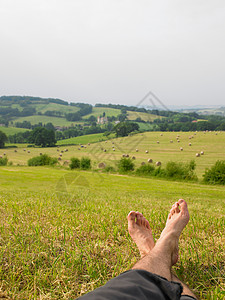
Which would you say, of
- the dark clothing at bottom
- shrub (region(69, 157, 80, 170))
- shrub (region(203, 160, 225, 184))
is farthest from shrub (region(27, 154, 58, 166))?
the dark clothing at bottom

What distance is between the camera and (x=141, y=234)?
7.55ft

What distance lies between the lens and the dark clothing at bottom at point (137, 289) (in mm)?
1114

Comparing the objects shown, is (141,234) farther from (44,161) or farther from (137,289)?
(44,161)

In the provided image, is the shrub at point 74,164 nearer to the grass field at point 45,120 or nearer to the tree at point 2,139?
the tree at point 2,139

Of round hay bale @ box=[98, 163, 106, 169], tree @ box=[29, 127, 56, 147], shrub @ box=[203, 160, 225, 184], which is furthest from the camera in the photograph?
tree @ box=[29, 127, 56, 147]

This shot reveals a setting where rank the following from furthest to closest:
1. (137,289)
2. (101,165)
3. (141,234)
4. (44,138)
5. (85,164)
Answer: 1. (44,138)
2. (85,164)
3. (101,165)
4. (141,234)
5. (137,289)

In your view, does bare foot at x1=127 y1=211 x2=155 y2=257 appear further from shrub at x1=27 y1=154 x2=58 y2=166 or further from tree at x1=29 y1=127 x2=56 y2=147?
tree at x1=29 y1=127 x2=56 y2=147

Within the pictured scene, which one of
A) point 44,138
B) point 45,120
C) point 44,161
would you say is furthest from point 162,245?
point 45,120

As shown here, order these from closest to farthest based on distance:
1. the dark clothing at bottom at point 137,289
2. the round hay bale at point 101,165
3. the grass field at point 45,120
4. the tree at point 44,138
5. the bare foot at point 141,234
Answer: the dark clothing at bottom at point 137,289
the bare foot at point 141,234
the round hay bale at point 101,165
the tree at point 44,138
the grass field at point 45,120

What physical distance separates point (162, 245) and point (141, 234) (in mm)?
408

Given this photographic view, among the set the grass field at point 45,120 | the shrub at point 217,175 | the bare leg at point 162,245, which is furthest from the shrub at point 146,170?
the grass field at point 45,120

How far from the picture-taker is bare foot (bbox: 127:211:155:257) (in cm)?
207

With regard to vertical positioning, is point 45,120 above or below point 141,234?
above

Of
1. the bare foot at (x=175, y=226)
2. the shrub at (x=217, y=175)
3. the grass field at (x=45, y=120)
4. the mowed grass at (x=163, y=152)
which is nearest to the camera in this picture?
the bare foot at (x=175, y=226)
